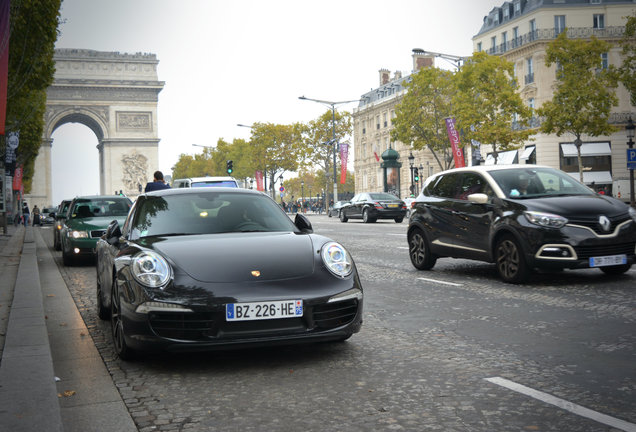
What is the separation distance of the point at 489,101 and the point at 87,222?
3161 cm

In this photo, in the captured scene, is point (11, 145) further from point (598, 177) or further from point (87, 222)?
point (598, 177)

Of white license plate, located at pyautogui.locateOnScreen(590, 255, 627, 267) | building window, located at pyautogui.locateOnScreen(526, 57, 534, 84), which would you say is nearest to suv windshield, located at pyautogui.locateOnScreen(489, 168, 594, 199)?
white license plate, located at pyautogui.locateOnScreen(590, 255, 627, 267)

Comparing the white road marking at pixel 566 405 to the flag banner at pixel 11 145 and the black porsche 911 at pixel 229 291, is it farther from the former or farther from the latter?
the flag banner at pixel 11 145

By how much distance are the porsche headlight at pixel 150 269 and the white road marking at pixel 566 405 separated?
2220 mm

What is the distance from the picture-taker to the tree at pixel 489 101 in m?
41.2

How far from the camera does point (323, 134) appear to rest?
7550 cm

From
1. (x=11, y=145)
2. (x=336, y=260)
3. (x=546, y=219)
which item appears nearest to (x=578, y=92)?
(x=11, y=145)

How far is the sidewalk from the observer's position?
3.69 m

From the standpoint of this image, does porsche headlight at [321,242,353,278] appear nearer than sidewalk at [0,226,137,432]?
No

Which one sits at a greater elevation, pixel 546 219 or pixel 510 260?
pixel 546 219

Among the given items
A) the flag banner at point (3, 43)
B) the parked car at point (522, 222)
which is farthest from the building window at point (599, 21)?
the flag banner at point (3, 43)

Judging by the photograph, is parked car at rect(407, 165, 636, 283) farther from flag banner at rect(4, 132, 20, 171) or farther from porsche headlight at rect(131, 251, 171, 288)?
flag banner at rect(4, 132, 20, 171)

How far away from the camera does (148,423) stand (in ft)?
12.2

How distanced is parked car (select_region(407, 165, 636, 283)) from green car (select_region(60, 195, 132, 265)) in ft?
21.8
